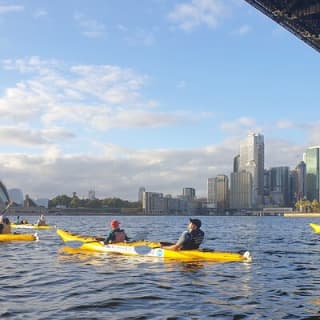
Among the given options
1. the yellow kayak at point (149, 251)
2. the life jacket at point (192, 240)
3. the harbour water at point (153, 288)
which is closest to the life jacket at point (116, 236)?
the yellow kayak at point (149, 251)

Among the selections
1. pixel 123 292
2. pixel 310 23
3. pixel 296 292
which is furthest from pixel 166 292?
pixel 310 23

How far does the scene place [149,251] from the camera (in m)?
20.9

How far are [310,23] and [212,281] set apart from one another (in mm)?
31514

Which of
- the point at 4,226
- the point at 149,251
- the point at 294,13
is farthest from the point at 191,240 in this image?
the point at 294,13

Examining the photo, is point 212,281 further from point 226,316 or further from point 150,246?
point 150,246

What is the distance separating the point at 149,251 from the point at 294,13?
85.1 feet

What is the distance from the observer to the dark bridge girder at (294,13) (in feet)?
126

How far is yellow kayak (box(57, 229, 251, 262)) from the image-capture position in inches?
775

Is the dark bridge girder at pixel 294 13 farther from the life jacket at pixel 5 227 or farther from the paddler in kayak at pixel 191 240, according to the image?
the paddler in kayak at pixel 191 240

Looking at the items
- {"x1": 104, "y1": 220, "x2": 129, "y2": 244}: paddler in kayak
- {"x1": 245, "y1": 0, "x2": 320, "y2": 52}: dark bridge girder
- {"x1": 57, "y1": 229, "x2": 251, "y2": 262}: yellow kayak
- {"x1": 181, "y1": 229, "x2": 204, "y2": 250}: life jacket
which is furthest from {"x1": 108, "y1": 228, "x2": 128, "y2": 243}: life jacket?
{"x1": 245, "y1": 0, "x2": 320, "y2": 52}: dark bridge girder

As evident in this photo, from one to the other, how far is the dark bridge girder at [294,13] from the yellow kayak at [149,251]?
23.0 m

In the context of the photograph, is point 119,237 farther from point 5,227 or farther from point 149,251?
point 5,227

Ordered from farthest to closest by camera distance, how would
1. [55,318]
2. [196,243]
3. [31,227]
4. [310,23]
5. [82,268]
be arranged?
[31,227]
[310,23]
[196,243]
[82,268]
[55,318]

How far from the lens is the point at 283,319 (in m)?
10.4
